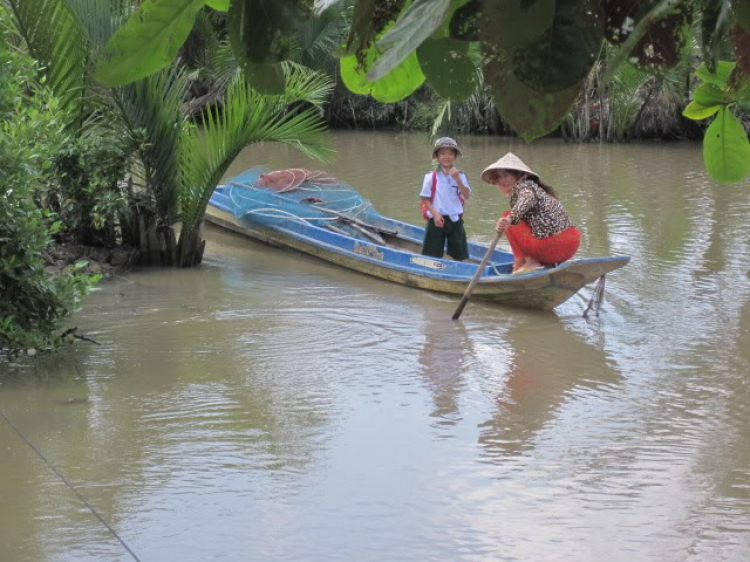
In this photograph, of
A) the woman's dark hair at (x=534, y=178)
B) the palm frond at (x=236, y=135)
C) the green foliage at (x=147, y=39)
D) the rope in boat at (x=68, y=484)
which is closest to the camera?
the green foliage at (x=147, y=39)

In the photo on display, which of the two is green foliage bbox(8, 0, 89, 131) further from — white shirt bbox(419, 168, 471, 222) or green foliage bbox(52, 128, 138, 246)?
white shirt bbox(419, 168, 471, 222)

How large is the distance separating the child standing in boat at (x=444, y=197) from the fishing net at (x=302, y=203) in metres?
1.45

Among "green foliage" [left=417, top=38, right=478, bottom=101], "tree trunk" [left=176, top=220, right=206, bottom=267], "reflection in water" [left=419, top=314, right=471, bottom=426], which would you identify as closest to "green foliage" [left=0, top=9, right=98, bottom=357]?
"reflection in water" [left=419, top=314, right=471, bottom=426]

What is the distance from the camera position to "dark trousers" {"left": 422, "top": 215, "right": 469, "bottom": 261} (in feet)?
27.7

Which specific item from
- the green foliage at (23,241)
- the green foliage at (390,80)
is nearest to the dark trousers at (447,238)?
the green foliage at (23,241)

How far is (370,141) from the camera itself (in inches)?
870

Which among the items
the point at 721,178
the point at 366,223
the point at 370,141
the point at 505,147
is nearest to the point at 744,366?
the point at 366,223

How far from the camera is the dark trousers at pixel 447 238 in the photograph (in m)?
8.45

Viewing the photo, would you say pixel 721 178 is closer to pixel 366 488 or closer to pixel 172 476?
pixel 366 488

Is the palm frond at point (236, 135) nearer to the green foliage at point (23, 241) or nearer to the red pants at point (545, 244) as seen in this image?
the red pants at point (545, 244)

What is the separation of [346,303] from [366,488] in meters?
3.34

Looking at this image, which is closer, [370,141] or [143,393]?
[143,393]

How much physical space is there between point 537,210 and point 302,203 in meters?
3.36

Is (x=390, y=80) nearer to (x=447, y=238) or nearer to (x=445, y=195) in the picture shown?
(x=445, y=195)
